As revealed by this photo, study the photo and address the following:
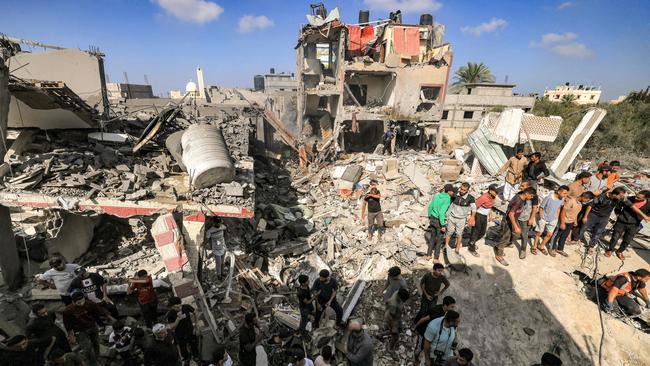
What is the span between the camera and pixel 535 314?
216 inches

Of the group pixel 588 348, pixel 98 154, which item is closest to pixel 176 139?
pixel 98 154

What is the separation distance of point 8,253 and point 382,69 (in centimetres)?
1753

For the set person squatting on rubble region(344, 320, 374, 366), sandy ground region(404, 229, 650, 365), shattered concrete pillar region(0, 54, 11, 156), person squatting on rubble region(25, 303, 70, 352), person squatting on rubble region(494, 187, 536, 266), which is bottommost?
sandy ground region(404, 229, 650, 365)

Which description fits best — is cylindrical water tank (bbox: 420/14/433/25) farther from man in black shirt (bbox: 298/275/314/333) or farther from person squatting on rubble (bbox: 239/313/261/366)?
person squatting on rubble (bbox: 239/313/261/366)

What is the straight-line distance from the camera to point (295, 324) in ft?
18.8

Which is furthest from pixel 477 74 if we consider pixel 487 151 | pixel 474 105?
pixel 487 151

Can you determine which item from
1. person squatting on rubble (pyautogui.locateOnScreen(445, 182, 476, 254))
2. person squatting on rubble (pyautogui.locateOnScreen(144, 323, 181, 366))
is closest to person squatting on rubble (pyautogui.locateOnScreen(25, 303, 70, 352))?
person squatting on rubble (pyautogui.locateOnScreen(144, 323, 181, 366))

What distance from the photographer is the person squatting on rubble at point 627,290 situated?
4922mm

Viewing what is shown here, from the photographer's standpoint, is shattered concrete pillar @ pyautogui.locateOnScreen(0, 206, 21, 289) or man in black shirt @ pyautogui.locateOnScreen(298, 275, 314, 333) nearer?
man in black shirt @ pyautogui.locateOnScreen(298, 275, 314, 333)

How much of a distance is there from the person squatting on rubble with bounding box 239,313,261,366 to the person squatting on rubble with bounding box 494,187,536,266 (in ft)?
17.2

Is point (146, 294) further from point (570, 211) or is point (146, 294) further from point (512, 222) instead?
point (570, 211)

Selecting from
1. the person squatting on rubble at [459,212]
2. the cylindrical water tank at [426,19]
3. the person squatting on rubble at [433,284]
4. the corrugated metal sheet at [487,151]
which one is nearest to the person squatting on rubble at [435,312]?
the person squatting on rubble at [433,284]

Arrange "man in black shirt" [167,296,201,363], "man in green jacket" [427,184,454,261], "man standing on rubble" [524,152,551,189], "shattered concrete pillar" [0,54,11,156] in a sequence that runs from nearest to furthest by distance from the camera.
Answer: "man in black shirt" [167,296,201,363]
"man in green jacket" [427,184,454,261]
"shattered concrete pillar" [0,54,11,156]
"man standing on rubble" [524,152,551,189]

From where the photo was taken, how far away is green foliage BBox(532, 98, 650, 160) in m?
17.4
